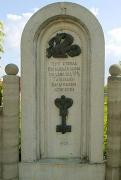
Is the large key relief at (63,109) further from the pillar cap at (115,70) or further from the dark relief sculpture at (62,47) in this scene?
the pillar cap at (115,70)

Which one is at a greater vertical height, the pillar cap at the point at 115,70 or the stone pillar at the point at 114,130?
the pillar cap at the point at 115,70

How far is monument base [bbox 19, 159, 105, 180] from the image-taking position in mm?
7418

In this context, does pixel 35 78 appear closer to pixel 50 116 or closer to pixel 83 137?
pixel 50 116

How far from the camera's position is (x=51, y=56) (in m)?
7.49

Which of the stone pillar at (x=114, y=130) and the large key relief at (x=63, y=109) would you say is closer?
the stone pillar at (x=114, y=130)

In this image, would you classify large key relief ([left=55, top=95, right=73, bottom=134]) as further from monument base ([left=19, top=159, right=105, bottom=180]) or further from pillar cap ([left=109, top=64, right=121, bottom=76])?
pillar cap ([left=109, top=64, right=121, bottom=76])

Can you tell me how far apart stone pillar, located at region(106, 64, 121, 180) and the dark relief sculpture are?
81cm

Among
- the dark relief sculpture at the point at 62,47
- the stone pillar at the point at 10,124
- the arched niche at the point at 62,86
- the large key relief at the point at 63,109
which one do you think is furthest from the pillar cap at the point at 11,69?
the large key relief at the point at 63,109

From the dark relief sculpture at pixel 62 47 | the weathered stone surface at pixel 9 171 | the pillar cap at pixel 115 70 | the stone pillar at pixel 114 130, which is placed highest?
the dark relief sculpture at pixel 62 47

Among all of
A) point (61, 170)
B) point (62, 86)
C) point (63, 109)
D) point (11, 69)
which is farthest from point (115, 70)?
point (61, 170)

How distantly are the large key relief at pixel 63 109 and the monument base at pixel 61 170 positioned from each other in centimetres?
64

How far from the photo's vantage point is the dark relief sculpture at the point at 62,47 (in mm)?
7434

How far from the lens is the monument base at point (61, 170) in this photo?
7418 millimetres

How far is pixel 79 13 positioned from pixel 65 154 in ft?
9.14
